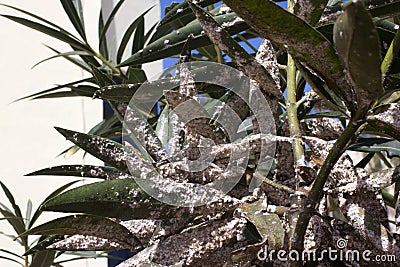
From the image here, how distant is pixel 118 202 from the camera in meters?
0.35

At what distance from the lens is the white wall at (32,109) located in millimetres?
1863

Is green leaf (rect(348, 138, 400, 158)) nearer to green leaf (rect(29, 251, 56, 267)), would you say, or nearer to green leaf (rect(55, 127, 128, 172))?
green leaf (rect(55, 127, 128, 172))

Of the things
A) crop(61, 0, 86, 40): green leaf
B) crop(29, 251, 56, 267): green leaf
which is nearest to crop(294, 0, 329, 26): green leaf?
crop(29, 251, 56, 267): green leaf

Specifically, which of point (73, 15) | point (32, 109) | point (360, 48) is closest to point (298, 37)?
point (360, 48)

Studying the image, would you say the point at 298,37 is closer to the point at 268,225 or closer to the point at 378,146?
the point at 268,225

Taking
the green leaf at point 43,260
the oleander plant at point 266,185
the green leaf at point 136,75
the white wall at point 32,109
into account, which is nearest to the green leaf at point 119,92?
the oleander plant at point 266,185

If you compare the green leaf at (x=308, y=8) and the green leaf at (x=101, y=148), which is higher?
the green leaf at (x=308, y=8)

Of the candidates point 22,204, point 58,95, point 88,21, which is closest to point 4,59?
point 88,21

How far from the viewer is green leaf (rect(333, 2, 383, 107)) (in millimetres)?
215

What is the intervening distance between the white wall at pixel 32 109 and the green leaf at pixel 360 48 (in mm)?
1628

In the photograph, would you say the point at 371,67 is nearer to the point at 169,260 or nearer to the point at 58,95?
the point at 169,260

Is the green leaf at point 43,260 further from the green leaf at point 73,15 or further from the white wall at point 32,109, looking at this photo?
the white wall at point 32,109

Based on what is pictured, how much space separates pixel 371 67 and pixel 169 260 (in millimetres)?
169

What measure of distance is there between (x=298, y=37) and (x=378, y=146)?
0.37m
